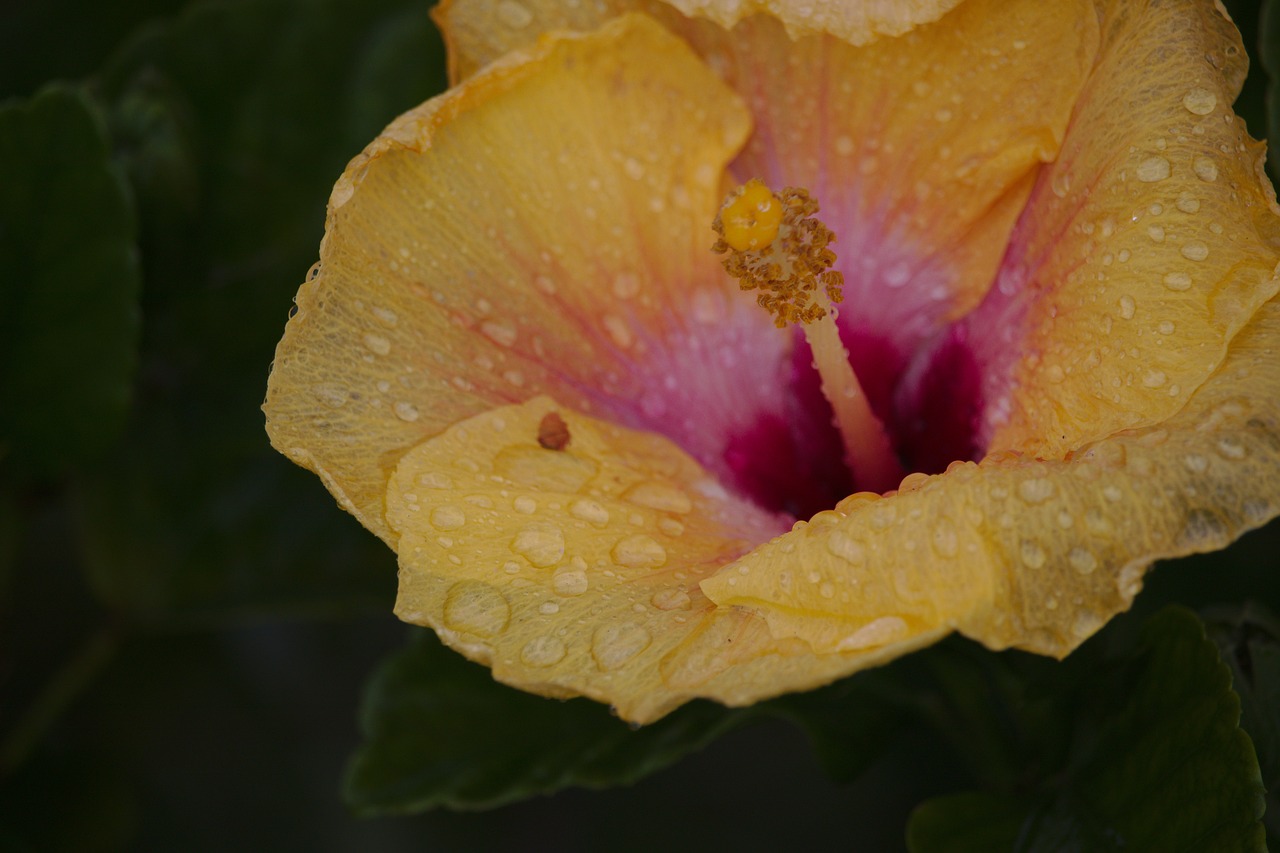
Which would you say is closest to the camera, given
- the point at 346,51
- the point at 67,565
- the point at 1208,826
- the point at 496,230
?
the point at 1208,826

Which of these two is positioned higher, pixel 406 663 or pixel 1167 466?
pixel 1167 466

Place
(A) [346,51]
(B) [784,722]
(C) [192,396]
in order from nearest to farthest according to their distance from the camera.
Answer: (A) [346,51]
(C) [192,396]
(B) [784,722]

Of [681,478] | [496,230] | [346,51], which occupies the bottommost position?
[681,478]

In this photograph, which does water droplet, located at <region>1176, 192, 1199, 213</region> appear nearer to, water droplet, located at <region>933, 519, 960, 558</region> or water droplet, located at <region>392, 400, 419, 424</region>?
water droplet, located at <region>933, 519, 960, 558</region>

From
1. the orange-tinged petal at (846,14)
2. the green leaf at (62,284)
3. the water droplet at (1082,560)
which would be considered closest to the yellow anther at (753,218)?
the orange-tinged petal at (846,14)

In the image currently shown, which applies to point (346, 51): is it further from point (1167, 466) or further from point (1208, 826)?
point (1208, 826)

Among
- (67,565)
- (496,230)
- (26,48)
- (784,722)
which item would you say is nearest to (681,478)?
(496,230)
